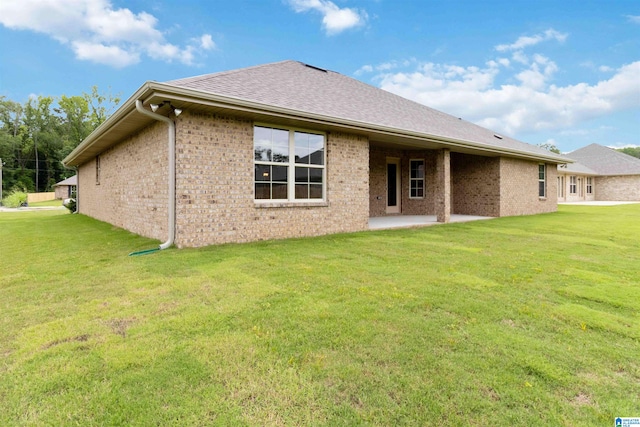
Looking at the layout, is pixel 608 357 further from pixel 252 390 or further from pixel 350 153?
pixel 350 153

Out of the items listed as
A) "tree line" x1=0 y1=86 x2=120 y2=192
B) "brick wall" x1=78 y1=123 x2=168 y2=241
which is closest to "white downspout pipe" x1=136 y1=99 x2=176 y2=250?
"brick wall" x1=78 y1=123 x2=168 y2=241

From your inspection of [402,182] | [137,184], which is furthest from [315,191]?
[402,182]

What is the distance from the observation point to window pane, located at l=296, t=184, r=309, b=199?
26.2 ft

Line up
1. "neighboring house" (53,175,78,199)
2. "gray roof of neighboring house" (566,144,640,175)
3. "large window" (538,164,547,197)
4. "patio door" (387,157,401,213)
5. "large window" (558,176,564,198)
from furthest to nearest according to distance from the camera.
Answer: "neighboring house" (53,175,78,199), "gray roof of neighboring house" (566,144,640,175), "large window" (558,176,564,198), "large window" (538,164,547,197), "patio door" (387,157,401,213)

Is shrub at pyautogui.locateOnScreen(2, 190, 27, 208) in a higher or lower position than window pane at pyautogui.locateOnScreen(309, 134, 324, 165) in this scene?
lower

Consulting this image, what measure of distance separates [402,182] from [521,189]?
531 centimetres

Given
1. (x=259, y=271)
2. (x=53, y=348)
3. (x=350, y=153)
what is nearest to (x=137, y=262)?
(x=259, y=271)

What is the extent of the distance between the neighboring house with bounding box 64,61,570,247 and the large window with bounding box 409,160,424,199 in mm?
2094

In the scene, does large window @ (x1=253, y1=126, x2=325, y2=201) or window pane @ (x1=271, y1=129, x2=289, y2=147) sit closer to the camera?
large window @ (x1=253, y1=126, x2=325, y2=201)

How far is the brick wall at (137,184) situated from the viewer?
7.16 metres

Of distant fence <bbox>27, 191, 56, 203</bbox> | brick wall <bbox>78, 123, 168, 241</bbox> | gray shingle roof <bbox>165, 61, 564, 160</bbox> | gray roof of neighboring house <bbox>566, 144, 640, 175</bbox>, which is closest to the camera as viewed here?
gray shingle roof <bbox>165, 61, 564, 160</bbox>

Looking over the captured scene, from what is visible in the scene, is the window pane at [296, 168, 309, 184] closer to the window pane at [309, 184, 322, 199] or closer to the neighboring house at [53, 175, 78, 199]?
the window pane at [309, 184, 322, 199]

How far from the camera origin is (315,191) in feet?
27.2

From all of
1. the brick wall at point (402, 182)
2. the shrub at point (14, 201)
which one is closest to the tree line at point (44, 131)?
the shrub at point (14, 201)
